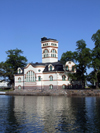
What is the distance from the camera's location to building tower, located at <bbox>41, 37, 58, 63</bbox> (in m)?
87.8

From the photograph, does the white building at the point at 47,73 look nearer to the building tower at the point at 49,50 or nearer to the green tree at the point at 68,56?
the building tower at the point at 49,50

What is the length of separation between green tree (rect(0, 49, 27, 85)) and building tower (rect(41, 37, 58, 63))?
13903mm

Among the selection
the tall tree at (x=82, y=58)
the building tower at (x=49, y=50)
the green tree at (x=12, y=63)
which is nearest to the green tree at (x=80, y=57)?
the tall tree at (x=82, y=58)

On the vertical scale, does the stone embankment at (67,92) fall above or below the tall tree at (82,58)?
below

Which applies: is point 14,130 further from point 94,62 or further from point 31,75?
point 31,75

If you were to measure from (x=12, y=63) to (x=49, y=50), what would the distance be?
20.3 m

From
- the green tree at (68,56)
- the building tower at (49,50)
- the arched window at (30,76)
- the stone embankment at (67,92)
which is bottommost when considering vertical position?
the stone embankment at (67,92)

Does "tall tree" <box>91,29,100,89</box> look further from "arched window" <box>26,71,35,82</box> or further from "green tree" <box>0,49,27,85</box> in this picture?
"green tree" <box>0,49,27,85</box>

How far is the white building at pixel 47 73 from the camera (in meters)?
79.4

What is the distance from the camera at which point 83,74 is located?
73.1 m

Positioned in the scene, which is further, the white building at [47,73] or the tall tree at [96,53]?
the white building at [47,73]

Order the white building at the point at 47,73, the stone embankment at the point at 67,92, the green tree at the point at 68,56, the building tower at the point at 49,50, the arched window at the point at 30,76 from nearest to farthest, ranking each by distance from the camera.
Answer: the stone embankment at the point at 67,92 < the green tree at the point at 68,56 < the white building at the point at 47,73 < the arched window at the point at 30,76 < the building tower at the point at 49,50

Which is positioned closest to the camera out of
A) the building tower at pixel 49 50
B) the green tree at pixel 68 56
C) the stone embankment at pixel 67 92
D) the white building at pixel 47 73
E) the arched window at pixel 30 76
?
the stone embankment at pixel 67 92

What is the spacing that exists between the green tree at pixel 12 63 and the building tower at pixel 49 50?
13.9 m
